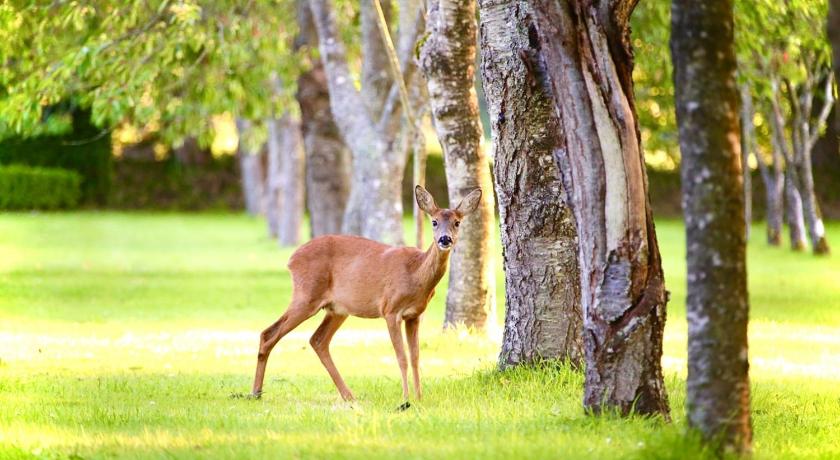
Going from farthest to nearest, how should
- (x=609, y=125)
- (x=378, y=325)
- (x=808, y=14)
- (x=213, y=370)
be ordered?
(x=378, y=325) → (x=808, y=14) → (x=213, y=370) → (x=609, y=125)

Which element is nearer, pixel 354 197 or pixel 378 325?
pixel 378 325

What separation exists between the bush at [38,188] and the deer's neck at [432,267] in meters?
37.9

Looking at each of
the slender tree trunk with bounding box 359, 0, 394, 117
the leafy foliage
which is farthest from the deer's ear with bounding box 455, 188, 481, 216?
the slender tree trunk with bounding box 359, 0, 394, 117

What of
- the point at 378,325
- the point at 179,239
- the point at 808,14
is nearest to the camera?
the point at 808,14

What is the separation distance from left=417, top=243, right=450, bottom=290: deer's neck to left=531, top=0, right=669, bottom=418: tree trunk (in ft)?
5.33

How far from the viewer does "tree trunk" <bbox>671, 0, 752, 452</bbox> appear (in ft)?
22.9

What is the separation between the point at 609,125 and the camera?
8.21 meters

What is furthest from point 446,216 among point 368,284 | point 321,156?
point 321,156

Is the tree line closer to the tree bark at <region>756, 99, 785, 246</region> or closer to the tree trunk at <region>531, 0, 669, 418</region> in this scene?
the tree trunk at <region>531, 0, 669, 418</region>

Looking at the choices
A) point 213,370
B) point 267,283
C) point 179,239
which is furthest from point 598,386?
point 179,239

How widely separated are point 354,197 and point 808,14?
9.21m

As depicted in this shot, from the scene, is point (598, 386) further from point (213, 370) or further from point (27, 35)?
point (27, 35)

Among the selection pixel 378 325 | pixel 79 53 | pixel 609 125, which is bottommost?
pixel 378 325

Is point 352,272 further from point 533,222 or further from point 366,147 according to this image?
point 366,147
